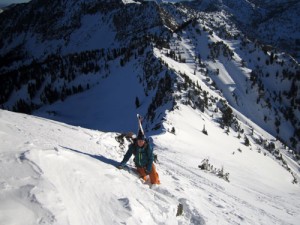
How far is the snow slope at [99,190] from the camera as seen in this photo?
6.39 meters

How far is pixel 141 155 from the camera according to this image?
11289mm

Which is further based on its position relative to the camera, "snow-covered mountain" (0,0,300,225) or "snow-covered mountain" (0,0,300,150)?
"snow-covered mountain" (0,0,300,150)

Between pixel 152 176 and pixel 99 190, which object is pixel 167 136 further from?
pixel 99 190

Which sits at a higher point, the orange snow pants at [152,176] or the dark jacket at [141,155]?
the dark jacket at [141,155]

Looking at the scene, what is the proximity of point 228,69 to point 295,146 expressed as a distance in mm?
18995

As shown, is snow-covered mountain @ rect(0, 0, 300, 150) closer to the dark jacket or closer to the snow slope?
the snow slope

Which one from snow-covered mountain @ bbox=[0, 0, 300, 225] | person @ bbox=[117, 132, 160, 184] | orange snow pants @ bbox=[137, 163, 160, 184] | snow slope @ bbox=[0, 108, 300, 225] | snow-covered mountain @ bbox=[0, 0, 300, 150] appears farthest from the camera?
snow-covered mountain @ bbox=[0, 0, 300, 150]

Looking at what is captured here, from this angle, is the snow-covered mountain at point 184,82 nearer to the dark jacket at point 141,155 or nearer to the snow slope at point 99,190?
the snow slope at point 99,190

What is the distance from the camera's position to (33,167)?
759cm

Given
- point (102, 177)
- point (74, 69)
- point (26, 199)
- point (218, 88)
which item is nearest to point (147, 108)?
point (218, 88)

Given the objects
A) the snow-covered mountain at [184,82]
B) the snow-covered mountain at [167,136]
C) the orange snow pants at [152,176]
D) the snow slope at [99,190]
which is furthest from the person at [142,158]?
the snow-covered mountain at [184,82]

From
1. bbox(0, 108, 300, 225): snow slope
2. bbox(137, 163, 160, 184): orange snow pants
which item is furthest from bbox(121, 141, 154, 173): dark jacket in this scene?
bbox(0, 108, 300, 225): snow slope

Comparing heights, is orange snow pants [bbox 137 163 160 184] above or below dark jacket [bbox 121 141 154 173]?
below

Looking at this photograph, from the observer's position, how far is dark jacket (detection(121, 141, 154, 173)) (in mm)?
11109
